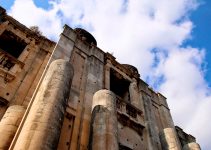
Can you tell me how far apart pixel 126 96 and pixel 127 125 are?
3.88 metres

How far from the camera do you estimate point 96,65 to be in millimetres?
11961

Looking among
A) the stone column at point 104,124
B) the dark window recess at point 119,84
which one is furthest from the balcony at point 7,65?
the dark window recess at point 119,84

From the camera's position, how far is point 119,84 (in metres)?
14.5

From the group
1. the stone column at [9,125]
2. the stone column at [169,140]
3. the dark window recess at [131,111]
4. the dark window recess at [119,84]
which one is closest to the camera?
the stone column at [9,125]

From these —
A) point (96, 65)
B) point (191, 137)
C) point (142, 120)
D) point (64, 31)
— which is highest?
point (64, 31)

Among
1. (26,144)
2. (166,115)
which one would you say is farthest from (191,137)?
(26,144)

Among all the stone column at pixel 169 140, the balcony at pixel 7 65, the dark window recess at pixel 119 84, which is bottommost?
the stone column at pixel 169 140

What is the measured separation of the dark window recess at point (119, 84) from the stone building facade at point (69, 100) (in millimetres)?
31

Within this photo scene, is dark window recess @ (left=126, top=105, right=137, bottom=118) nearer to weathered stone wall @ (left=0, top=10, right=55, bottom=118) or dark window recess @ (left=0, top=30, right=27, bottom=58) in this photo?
weathered stone wall @ (left=0, top=10, right=55, bottom=118)

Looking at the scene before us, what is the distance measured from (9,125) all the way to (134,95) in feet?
26.9

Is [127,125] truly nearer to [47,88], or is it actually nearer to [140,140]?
[140,140]

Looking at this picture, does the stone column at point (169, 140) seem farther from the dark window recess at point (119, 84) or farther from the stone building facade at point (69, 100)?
the dark window recess at point (119, 84)

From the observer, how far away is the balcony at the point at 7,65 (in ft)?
27.4

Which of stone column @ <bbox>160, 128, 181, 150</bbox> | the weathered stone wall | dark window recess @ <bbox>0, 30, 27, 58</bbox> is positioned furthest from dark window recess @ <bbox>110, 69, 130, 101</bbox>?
dark window recess @ <bbox>0, 30, 27, 58</bbox>
